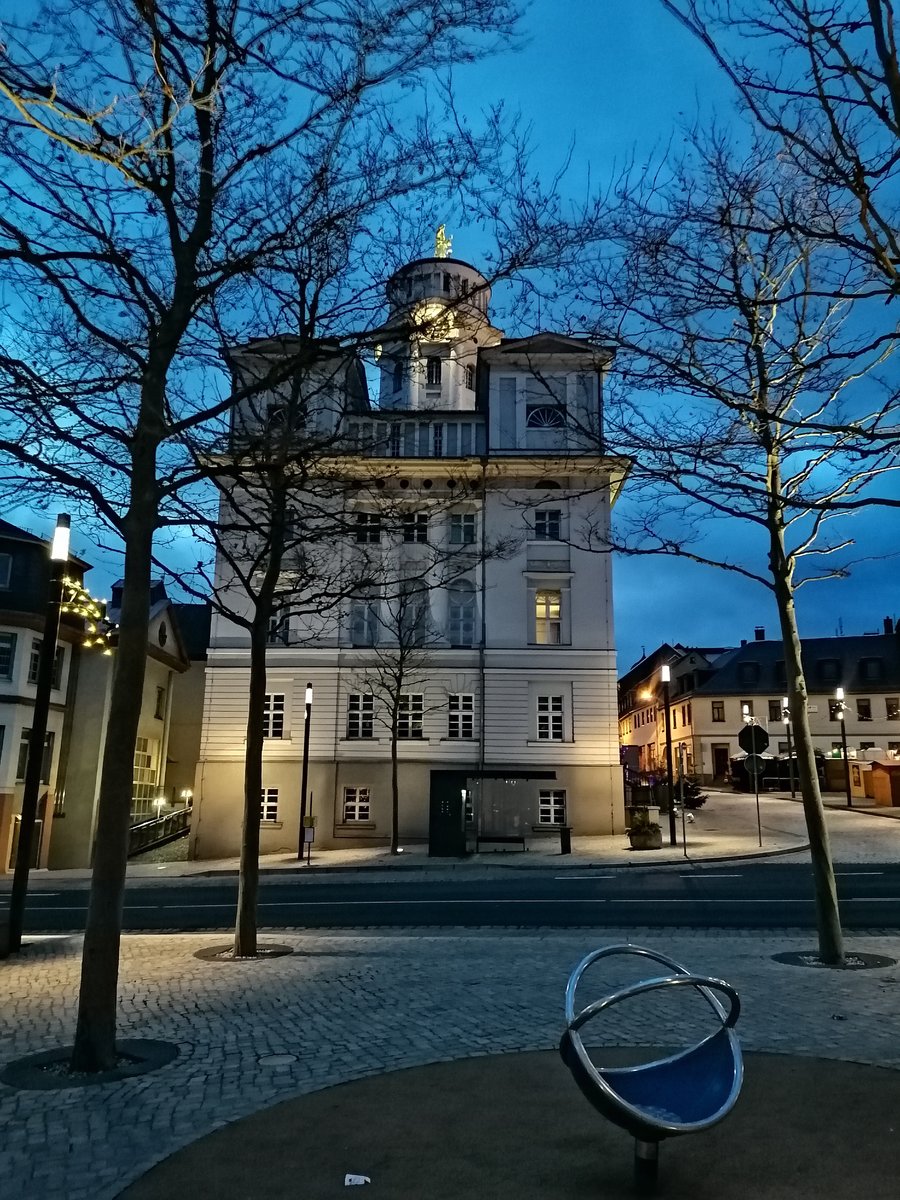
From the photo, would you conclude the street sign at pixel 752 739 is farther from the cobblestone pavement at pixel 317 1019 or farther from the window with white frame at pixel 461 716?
the window with white frame at pixel 461 716

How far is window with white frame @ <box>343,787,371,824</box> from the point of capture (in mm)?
36969

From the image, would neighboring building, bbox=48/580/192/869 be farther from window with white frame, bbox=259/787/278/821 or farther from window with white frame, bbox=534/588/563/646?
window with white frame, bbox=534/588/563/646

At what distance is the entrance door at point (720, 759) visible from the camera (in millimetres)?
77375

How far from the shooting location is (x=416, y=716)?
124 feet

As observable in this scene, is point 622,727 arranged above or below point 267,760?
above

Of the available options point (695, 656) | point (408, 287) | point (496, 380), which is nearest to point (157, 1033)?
point (408, 287)

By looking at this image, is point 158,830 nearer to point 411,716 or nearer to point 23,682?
point 23,682

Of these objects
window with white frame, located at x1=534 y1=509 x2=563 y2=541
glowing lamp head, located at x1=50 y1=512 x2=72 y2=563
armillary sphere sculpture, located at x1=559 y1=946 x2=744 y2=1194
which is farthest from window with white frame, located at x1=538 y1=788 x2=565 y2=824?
armillary sphere sculpture, located at x1=559 y1=946 x2=744 y2=1194

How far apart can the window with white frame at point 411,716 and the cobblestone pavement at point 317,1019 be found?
79.8ft

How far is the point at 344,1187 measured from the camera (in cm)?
447

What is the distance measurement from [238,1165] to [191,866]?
98.9 ft

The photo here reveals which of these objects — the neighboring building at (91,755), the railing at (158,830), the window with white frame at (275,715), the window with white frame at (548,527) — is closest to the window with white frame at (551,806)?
the window with white frame at (548,527)

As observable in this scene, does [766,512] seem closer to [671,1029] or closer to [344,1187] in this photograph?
[671,1029]

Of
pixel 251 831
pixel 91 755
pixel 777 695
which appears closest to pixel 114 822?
pixel 251 831
